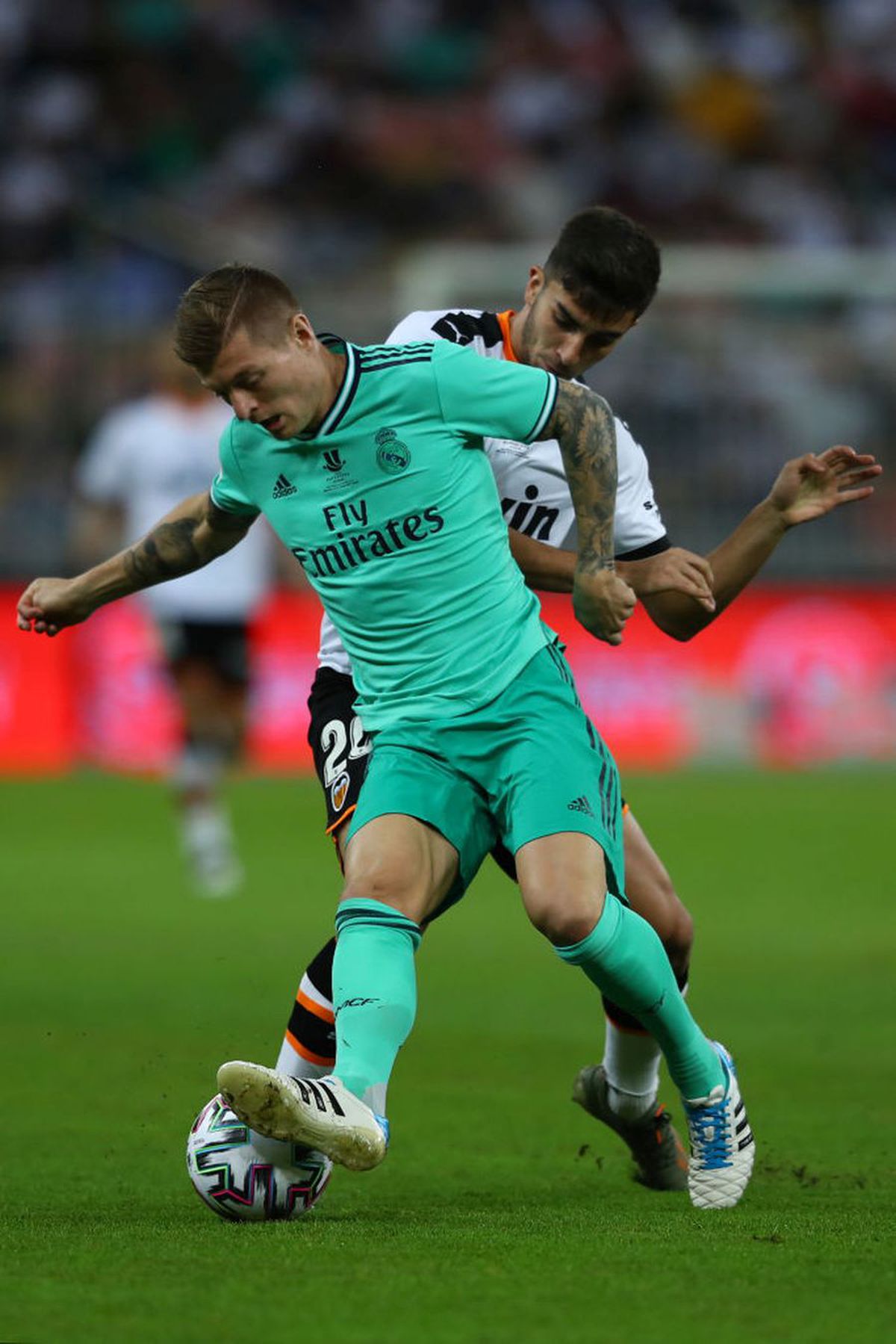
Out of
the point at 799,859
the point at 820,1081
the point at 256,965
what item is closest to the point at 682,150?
the point at 799,859

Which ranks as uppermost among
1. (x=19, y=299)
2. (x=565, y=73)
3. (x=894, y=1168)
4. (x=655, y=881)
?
(x=565, y=73)

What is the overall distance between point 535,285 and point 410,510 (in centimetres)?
91

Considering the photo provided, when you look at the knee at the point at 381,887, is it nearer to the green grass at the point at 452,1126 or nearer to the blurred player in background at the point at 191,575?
the green grass at the point at 452,1126

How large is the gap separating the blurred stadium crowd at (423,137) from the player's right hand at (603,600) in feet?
45.2

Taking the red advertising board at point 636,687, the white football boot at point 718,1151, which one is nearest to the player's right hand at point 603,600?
the white football boot at point 718,1151

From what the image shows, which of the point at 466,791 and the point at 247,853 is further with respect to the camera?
the point at 247,853

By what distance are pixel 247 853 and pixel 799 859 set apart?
319 centimetres

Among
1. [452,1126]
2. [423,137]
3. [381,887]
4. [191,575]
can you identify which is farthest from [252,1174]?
[423,137]

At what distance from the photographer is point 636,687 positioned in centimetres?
1747

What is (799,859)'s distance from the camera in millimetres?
12922

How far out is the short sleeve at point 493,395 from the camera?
4.94 meters

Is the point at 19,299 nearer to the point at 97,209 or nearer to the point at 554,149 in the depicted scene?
the point at 97,209

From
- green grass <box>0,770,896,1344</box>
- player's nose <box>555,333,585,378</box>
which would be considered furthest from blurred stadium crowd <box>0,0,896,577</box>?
player's nose <box>555,333,585,378</box>

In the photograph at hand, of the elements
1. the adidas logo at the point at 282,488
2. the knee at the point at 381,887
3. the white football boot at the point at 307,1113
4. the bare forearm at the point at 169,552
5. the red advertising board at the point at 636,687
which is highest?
the adidas logo at the point at 282,488
